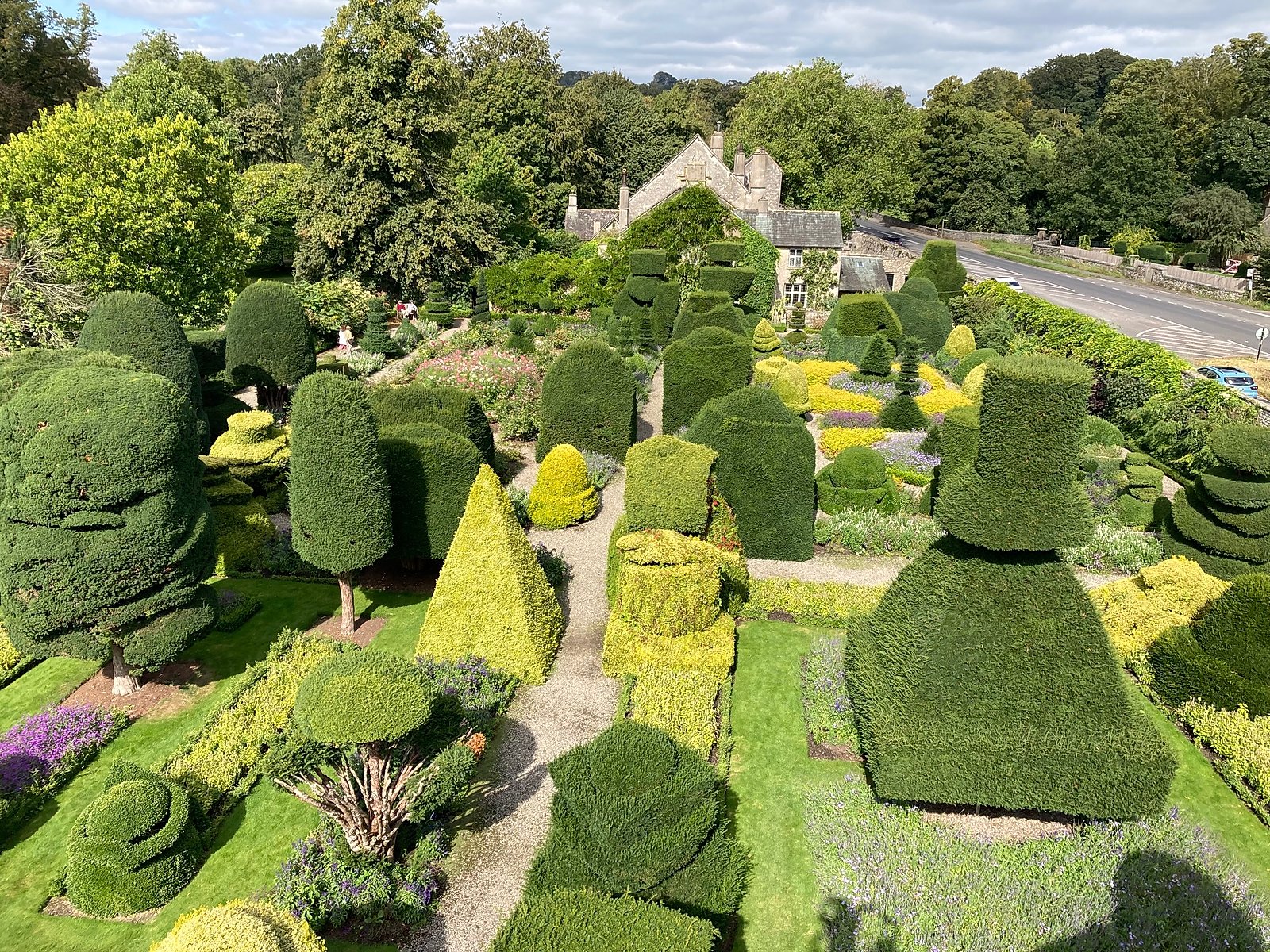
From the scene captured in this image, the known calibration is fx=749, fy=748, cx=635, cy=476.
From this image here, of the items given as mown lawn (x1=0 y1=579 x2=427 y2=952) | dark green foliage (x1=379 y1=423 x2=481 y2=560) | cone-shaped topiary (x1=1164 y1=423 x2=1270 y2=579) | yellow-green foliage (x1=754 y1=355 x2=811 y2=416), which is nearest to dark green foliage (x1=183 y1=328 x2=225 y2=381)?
dark green foliage (x1=379 y1=423 x2=481 y2=560)

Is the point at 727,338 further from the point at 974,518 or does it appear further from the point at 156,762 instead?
the point at 156,762

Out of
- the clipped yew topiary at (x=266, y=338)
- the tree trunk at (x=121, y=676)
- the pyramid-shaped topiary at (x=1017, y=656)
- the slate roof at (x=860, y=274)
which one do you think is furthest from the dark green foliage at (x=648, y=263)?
the pyramid-shaped topiary at (x=1017, y=656)

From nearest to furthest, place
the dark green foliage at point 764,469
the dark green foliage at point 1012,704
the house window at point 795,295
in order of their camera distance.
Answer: the dark green foliage at point 1012,704 < the dark green foliage at point 764,469 < the house window at point 795,295

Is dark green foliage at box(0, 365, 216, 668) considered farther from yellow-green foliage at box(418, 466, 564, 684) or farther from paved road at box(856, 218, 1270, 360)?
paved road at box(856, 218, 1270, 360)

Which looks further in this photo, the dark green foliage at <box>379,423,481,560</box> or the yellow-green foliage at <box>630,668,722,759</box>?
the dark green foliage at <box>379,423,481,560</box>

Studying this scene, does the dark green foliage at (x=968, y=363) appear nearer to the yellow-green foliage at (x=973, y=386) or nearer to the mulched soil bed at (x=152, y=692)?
the yellow-green foliage at (x=973, y=386)

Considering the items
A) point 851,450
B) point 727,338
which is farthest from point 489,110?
point 851,450

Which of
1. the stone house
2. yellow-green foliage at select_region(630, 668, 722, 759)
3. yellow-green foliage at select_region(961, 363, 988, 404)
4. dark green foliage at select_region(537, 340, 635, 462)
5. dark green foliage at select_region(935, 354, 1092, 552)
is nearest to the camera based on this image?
dark green foliage at select_region(935, 354, 1092, 552)

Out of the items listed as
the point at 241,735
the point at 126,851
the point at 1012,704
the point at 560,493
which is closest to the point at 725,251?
the point at 560,493
